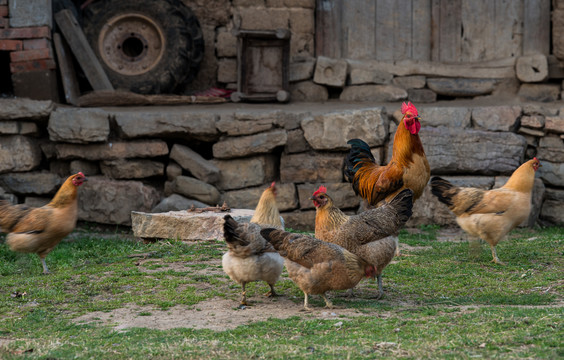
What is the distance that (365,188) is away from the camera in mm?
8750

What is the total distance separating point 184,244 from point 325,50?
6238 mm

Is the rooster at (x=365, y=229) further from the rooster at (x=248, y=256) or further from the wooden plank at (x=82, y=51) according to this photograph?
the wooden plank at (x=82, y=51)

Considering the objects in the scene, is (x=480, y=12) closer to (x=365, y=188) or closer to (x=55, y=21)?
(x=365, y=188)

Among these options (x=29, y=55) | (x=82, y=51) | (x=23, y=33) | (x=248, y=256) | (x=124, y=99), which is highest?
(x=23, y=33)

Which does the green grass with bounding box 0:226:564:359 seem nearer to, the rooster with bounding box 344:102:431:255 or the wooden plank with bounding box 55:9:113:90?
the rooster with bounding box 344:102:431:255

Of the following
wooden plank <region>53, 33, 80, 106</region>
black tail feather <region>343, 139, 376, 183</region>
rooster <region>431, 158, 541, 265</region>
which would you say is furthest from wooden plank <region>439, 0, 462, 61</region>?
wooden plank <region>53, 33, 80, 106</region>

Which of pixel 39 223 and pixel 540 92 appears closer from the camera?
pixel 39 223

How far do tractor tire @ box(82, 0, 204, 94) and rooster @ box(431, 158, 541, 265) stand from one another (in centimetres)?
679

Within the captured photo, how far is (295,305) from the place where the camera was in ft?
21.4

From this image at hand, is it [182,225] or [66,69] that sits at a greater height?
[66,69]

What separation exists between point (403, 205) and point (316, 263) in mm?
1415

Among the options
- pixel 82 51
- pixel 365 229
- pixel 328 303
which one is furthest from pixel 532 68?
pixel 328 303

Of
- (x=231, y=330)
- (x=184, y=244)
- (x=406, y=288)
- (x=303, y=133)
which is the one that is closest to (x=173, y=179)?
(x=303, y=133)

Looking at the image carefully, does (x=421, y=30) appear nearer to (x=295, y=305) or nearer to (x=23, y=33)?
(x=23, y=33)
